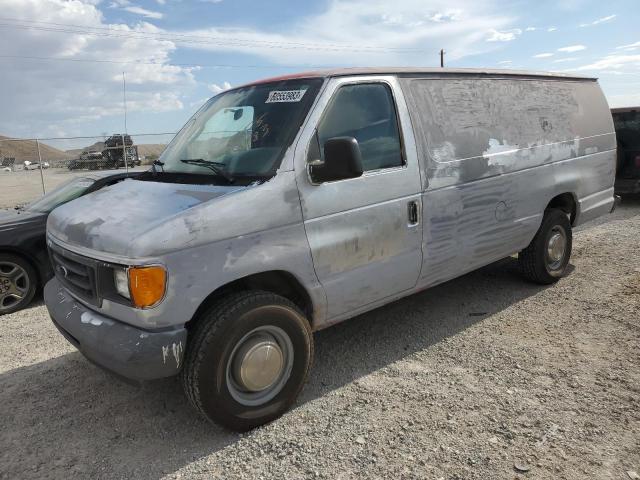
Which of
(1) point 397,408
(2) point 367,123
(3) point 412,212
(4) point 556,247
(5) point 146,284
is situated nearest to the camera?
(5) point 146,284

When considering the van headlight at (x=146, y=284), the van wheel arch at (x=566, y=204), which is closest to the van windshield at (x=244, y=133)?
the van headlight at (x=146, y=284)

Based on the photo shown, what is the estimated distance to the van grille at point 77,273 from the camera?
2.84 m

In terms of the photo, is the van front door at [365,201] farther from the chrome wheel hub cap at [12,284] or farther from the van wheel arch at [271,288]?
the chrome wheel hub cap at [12,284]

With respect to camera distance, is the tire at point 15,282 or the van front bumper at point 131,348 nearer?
the van front bumper at point 131,348

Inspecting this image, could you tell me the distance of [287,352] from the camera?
3.10 meters

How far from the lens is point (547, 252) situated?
16.8 ft

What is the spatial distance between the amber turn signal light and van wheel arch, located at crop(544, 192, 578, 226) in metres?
4.12

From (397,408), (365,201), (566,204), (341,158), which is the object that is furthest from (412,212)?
(566,204)

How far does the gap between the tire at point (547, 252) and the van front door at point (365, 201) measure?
1954 mm

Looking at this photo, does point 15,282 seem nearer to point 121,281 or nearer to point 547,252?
point 121,281

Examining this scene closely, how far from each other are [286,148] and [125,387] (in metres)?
2.14

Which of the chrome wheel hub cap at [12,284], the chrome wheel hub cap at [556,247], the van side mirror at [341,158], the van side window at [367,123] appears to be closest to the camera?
the van side mirror at [341,158]

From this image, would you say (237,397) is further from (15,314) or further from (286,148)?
(15,314)

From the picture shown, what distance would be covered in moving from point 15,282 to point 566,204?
6036 mm
